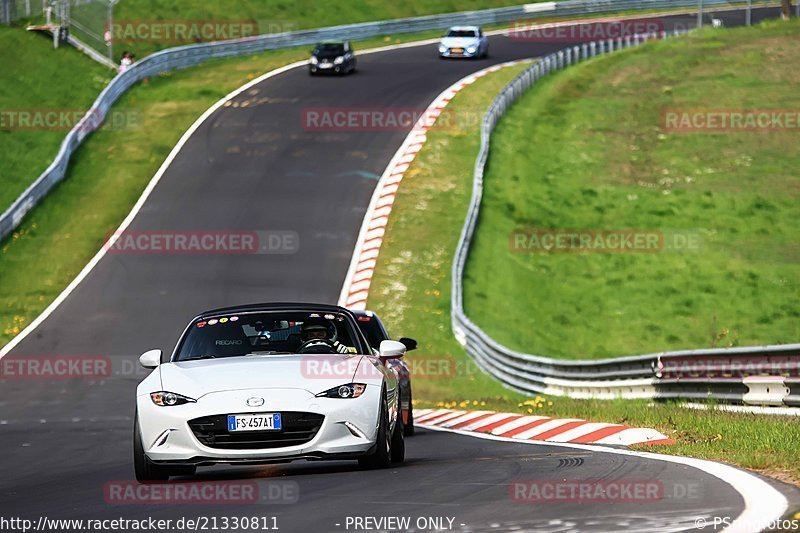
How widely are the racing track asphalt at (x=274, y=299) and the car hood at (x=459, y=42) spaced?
1135mm

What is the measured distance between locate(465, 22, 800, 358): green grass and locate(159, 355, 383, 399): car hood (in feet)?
63.4

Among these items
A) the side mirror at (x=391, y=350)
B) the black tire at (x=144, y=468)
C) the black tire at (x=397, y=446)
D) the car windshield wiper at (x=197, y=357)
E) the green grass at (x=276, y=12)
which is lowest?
the black tire at (x=397, y=446)

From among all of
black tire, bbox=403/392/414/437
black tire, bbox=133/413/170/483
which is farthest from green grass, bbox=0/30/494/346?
black tire, bbox=133/413/170/483

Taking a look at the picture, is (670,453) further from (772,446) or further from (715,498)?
(715,498)

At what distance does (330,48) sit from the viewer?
54.3 meters

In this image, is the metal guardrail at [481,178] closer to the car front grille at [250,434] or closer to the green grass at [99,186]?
the green grass at [99,186]

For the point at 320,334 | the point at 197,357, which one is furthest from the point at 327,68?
the point at 197,357

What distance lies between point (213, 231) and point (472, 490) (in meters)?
27.3

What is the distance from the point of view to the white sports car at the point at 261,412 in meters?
10.9

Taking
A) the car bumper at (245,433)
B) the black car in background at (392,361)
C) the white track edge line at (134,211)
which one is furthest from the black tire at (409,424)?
the white track edge line at (134,211)

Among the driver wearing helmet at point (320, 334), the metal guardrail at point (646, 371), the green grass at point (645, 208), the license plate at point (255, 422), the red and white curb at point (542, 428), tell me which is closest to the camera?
the license plate at point (255, 422)

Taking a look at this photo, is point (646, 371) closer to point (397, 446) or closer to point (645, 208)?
point (397, 446)

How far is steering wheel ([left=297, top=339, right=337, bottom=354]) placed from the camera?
12.0 metres

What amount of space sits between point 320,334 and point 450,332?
59.0ft
